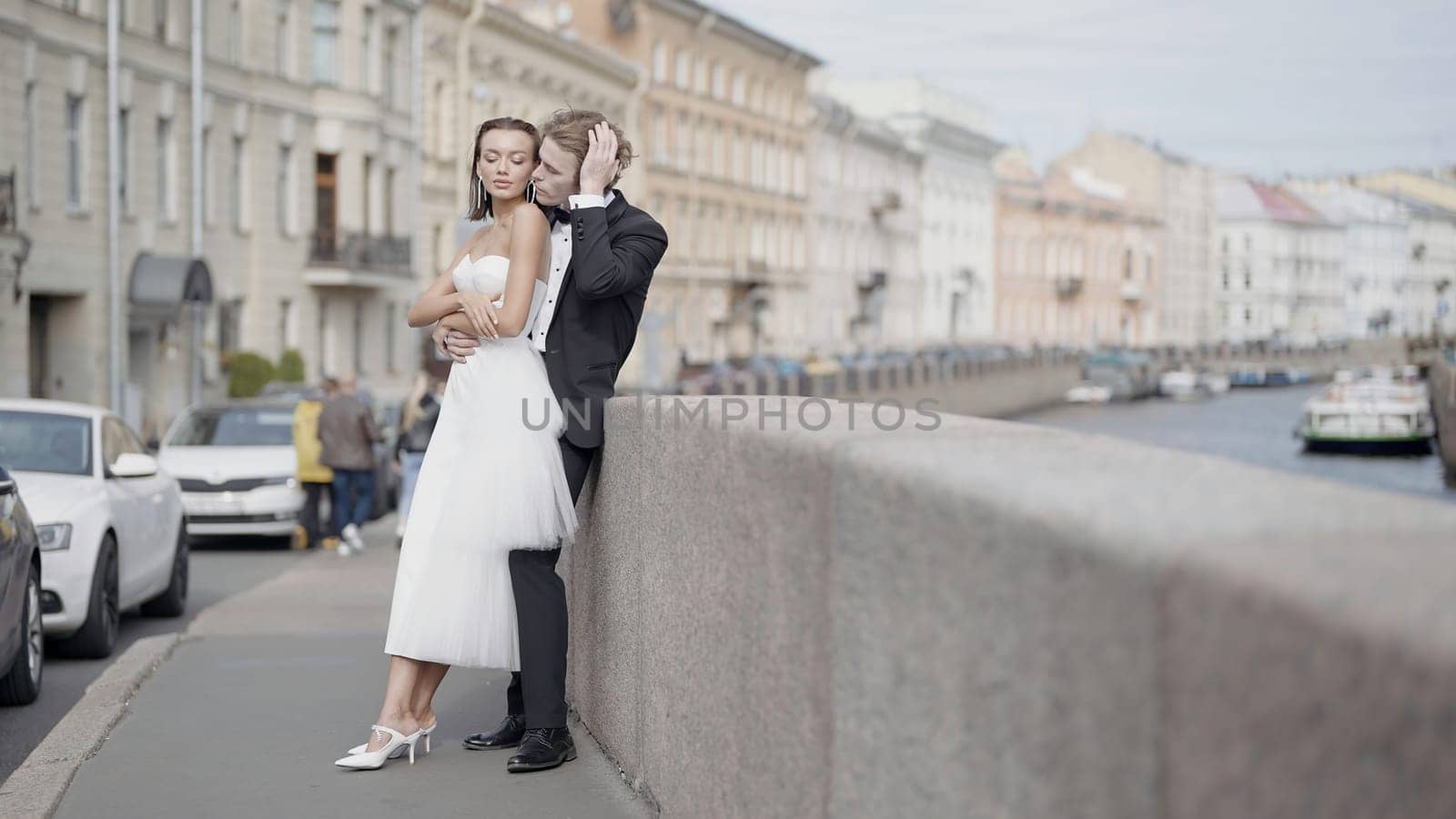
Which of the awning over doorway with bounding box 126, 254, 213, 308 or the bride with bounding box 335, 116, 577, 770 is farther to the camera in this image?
the awning over doorway with bounding box 126, 254, 213, 308

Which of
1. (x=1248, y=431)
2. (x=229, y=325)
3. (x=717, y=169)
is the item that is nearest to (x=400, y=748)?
(x=229, y=325)

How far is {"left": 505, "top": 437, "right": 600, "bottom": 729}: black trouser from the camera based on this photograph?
5.61 m

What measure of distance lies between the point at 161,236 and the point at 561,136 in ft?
111

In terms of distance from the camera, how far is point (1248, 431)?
77.5 m

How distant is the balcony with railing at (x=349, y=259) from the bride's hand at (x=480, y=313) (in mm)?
40130

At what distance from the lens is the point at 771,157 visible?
273 feet

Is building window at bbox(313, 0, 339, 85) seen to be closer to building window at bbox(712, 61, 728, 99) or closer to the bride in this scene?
building window at bbox(712, 61, 728, 99)

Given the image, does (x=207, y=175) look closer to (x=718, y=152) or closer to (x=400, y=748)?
(x=400, y=748)

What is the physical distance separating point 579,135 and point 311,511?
48.7 ft

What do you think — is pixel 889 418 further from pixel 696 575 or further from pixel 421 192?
pixel 421 192

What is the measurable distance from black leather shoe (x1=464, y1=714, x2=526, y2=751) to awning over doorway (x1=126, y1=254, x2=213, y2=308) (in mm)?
30550

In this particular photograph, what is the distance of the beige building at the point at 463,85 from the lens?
52000 millimetres

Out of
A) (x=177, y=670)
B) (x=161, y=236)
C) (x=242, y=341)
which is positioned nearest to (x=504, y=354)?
(x=177, y=670)

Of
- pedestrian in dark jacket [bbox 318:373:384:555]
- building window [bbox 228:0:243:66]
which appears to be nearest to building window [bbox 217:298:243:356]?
building window [bbox 228:0:243:66]
